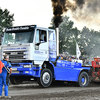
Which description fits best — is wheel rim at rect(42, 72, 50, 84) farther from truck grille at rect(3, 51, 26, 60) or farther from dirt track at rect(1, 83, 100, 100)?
truck grille at rect(3, 51, 26, 60)

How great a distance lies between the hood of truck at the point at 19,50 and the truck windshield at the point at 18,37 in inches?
10.7

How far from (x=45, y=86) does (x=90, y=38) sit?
159ft

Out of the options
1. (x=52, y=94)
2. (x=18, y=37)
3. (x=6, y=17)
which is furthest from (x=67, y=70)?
(x=6, y=17)

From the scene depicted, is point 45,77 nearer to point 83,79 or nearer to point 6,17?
point 83,79

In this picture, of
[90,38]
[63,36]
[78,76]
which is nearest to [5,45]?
[78,76]

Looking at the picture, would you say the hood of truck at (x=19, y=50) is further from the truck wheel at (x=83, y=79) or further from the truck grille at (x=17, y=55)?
the truck wheel at (x=83, y=79)

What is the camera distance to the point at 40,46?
13.1 m

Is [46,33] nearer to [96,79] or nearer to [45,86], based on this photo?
[45,86]

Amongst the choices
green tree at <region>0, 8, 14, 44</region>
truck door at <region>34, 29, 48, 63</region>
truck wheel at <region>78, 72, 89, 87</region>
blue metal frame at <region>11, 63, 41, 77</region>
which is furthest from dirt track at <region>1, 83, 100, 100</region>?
green tree at <region>0, 8, 14, 44</region>

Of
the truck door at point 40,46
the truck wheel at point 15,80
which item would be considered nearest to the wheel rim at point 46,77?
the truck door at point 40,46

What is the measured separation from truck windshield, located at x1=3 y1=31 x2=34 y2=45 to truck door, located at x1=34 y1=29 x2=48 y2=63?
347 millimetres

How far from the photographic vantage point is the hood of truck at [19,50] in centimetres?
1258

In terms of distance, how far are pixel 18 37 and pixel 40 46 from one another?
1297mm

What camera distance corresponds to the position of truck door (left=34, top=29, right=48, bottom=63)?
12.9 meters
